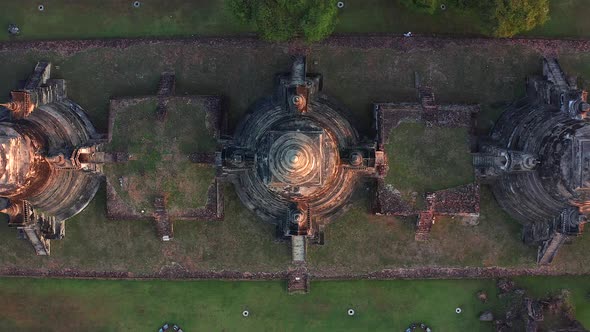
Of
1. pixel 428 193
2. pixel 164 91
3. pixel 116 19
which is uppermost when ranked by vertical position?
pixel 116 19

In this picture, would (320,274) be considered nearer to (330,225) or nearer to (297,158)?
(330,225)

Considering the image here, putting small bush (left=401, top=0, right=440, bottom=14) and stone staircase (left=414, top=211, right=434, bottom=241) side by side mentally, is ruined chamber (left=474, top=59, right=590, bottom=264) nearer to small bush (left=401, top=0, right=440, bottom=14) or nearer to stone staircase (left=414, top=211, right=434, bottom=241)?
stone staircase (left=414, top=211, right=434, bottom=241)

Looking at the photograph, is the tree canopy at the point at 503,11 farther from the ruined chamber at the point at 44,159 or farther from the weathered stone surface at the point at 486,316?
the ruined chamber at the point at 44,159

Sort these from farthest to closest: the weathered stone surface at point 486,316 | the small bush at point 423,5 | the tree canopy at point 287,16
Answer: the weathered stone surface at point 486,316 < the small bush at point 423,5 < the tree canopy at point 287,16

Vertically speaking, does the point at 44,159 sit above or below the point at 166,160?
below

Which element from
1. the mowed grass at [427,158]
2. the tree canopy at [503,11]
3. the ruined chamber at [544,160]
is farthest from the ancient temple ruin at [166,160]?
the ruined chamber at [544,160]

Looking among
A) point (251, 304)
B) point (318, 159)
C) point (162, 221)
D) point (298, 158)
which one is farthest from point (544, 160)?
point (162, 221)

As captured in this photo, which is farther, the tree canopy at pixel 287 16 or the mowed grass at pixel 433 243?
the mowed grass at pixel 433 243
